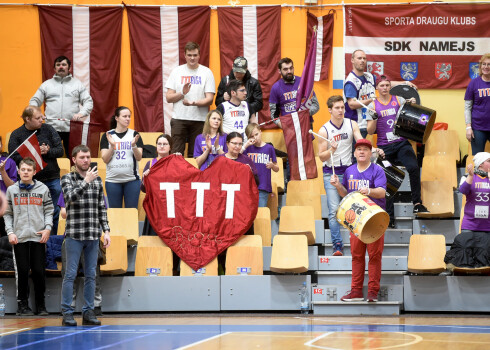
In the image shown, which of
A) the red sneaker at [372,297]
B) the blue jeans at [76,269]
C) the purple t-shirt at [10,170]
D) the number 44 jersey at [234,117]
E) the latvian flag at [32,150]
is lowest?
the red sneaker at [372,297]

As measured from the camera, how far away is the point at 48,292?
379 inches

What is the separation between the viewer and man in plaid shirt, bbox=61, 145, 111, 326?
27.3ft

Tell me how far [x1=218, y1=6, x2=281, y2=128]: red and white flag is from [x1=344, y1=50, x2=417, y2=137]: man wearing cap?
6.49 ft

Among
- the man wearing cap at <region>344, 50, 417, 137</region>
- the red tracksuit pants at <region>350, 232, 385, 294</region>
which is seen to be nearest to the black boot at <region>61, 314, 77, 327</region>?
the red tracksuit pants at <region>350, 232, 385, 294</region>

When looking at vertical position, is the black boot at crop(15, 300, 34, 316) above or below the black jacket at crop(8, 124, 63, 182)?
below

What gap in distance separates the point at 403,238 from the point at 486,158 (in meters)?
1.58

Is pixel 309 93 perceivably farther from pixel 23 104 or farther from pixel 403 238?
pixel 23 104

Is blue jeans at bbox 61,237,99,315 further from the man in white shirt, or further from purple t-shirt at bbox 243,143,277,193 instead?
the man in white shirt

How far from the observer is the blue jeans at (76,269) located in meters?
8.34

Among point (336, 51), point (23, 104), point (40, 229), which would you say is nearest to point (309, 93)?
point (336, 51)

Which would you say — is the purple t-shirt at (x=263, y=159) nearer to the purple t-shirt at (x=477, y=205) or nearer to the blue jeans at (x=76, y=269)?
the purple t-shirt at (x=477, y=205)

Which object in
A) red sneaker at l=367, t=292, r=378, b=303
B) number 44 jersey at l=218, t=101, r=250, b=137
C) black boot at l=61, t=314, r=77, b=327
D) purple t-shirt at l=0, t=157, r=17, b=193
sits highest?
number 44 jersey at l=218, t=101, r=250, b=137

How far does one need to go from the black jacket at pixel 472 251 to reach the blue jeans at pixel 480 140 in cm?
248

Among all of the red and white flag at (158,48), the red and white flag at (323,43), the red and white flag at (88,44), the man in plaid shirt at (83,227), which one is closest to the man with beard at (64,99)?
the red and white flag at (88,44)
